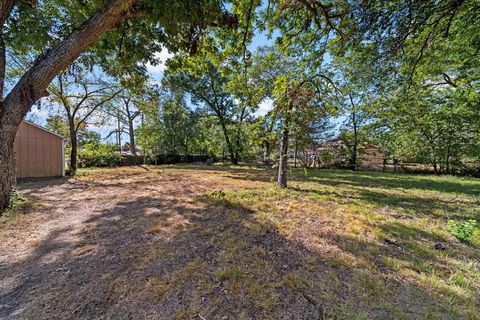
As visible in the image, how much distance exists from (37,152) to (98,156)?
6.26 metres

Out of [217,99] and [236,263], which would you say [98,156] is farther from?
[236,263]

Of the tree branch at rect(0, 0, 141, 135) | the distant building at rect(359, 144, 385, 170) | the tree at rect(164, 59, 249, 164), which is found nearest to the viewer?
Answer: the tree branch at rect(0, 0, 141, 135)

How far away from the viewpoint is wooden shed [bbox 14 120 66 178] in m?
→ 7.59

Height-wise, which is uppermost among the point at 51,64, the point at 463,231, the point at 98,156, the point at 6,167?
the point at 51,64

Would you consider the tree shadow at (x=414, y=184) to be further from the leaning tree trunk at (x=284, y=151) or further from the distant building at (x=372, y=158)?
the distant building at (x=372, y=158)

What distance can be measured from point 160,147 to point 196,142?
3.62m

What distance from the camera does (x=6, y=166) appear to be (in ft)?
12.2

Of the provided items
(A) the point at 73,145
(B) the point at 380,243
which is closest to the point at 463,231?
(B) the point at 380,243

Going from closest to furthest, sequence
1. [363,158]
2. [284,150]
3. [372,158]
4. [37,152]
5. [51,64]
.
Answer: [51,64] → [284,150] → [37,152] → [363,158] → [372,158]

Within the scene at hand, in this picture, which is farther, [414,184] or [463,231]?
[414,184]

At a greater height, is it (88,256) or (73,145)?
(73,145)

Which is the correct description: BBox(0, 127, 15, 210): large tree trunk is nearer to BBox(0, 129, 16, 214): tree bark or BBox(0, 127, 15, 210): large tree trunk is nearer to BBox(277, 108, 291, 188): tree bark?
BBox(0, 129, 16, 214): tree bark

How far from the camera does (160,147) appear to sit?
17.9 meters

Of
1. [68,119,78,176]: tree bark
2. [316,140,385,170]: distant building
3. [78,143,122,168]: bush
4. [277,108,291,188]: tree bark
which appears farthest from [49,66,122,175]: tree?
[316,140,385,170]: distant building
